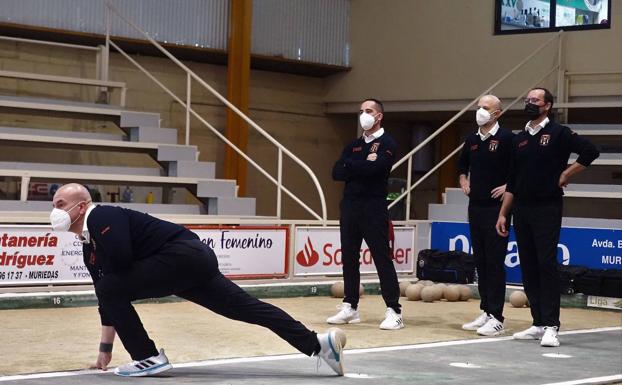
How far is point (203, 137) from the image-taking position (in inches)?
637

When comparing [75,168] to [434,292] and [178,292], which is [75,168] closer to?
[434,292]

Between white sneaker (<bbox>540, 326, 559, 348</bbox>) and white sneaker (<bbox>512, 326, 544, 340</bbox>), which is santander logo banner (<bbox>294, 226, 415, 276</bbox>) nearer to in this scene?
white sneaker (<bbox>512, 326, 544, 340</bbox>)

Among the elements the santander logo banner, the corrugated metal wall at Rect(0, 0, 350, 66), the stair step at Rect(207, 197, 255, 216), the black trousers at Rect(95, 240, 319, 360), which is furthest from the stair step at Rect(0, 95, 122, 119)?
the black trousers at Rect(95, 240, 319, 360)

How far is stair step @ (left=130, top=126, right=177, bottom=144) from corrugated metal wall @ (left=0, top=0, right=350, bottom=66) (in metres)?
1.92

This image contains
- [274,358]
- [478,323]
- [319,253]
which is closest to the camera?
[274,358]

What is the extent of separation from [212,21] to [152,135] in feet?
9.75

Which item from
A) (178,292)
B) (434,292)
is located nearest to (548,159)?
(178,292)

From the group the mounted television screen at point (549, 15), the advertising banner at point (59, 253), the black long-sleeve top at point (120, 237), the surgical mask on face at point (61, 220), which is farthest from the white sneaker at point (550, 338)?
the mounted television screen at point (549, 15)

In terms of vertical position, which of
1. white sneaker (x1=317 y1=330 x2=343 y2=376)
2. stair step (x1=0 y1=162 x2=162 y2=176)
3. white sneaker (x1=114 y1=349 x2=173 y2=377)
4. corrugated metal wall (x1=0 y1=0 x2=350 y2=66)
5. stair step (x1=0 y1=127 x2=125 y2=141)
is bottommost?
white sneaker (x1=114 y1=349 x2=173 y2=377)

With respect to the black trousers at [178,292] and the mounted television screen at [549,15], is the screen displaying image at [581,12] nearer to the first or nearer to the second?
the mounted television screen at [549,15]

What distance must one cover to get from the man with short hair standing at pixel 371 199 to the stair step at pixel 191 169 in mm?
4958

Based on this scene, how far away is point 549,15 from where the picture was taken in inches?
604

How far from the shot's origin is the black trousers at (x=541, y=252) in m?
7.31

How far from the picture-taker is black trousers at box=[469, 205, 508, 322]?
25.9ft
